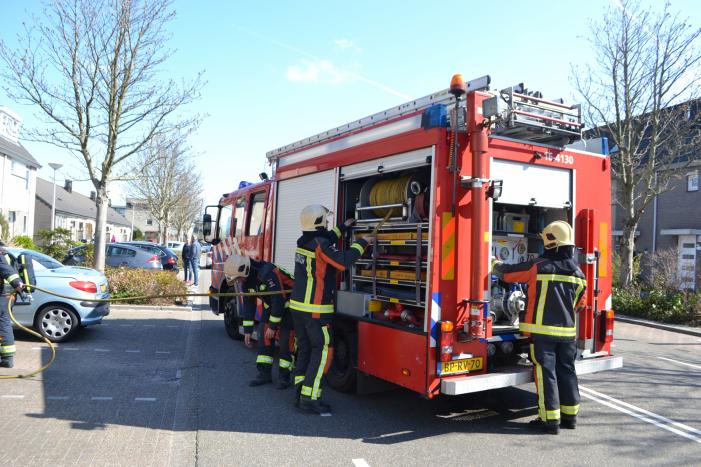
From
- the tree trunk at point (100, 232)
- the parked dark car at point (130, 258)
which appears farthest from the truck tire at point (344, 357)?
the parked dark car at point (130, 258)

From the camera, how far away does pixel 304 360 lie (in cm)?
551

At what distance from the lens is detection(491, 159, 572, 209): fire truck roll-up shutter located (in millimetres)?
5004

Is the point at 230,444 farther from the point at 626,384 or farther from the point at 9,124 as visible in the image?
the point at 9,124

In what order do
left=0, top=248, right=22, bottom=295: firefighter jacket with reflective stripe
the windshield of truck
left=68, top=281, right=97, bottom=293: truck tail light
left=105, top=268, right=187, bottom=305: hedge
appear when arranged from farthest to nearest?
left=105, top=268, right=187, bottom=305: hedge
the windshield of truck
left=68, top=281, right=97, bottom=293: truck tail light
left=0, top=248, right=22, bottom=295: firefighter jacket with reflective stripe

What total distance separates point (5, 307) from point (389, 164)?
5.13 meters

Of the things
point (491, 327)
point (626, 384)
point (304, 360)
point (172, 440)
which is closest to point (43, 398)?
point (172, 440)

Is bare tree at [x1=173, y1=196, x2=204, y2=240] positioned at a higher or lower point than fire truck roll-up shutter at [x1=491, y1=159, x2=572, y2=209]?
higher

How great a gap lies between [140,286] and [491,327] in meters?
9.84

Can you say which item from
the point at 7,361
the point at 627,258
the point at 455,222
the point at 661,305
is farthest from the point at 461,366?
the point at 627,258

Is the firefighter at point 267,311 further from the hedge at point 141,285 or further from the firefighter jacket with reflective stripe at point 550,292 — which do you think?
the hedge at point 141,285

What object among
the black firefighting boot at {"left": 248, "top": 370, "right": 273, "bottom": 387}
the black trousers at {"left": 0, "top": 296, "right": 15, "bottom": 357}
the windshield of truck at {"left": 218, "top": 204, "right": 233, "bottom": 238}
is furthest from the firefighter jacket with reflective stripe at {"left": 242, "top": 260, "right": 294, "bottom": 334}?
the windshield of truck at {"left": 218, "top": 204, "right": 233, "bottom": 238}

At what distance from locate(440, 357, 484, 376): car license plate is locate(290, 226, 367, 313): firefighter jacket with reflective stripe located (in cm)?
137

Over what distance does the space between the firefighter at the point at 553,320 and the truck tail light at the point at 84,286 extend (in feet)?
21.2

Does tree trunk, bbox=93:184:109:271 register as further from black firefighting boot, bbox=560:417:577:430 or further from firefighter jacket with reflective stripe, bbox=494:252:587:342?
black firefighting boot, bbox=560:417:577:430
